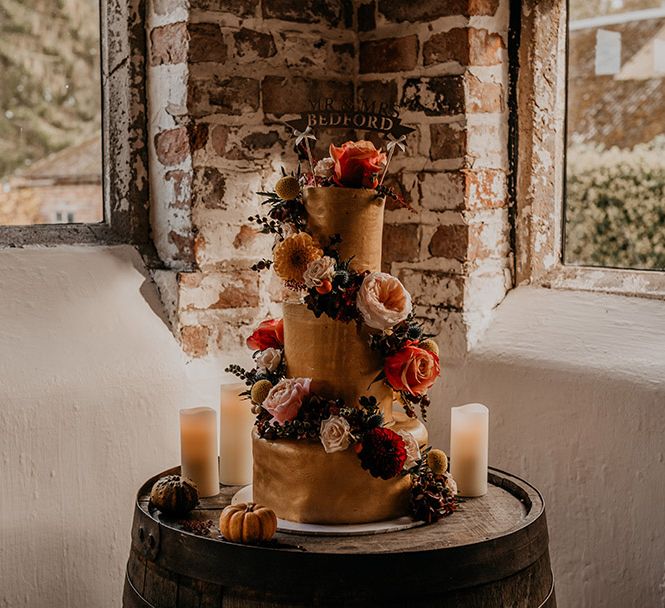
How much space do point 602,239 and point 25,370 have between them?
136 centimetres

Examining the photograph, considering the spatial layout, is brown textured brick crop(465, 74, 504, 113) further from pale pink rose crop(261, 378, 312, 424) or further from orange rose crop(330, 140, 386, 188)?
pale pink rose crop(261, 378, 312, 424)

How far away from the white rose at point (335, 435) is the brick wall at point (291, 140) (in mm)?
670

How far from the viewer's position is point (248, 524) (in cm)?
142

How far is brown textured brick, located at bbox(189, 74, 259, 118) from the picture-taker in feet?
6.66

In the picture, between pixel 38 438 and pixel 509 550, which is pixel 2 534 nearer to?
pixel 38 438

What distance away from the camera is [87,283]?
6.62 feet

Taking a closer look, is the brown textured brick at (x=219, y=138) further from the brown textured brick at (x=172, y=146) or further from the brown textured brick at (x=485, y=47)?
the brown textured brick at (x=485, y=47)

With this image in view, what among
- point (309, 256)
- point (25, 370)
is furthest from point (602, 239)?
point (25, 370)

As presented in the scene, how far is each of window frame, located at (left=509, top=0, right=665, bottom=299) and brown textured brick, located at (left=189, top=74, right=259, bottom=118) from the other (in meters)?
0.62

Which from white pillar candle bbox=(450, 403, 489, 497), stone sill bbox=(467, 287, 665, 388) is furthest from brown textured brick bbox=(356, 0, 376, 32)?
white pillar candle bbox=(450, 403, 489, 497)

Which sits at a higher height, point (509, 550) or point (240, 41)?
point (240, 41)

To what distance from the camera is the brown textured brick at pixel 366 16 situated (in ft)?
7.43

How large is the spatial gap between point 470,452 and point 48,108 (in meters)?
1.17

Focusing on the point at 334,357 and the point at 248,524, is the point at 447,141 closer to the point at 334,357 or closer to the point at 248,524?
the point at 334,357
